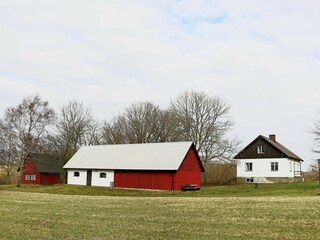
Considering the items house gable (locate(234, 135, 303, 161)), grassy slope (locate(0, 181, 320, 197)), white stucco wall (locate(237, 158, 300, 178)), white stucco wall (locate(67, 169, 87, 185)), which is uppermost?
house gable (locate(234, 135, 303, 161))

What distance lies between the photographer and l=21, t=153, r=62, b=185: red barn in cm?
6494

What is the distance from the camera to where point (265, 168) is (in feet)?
179

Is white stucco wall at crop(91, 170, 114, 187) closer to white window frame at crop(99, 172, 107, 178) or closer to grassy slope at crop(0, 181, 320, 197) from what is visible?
white window frame at crop(99, 172, 107, 178)

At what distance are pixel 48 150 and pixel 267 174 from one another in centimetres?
3654

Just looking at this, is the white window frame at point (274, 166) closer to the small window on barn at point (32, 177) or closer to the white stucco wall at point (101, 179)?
the white stucco wall at point (101, 179)

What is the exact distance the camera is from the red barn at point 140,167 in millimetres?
43094

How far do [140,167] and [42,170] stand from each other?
90.2 ft

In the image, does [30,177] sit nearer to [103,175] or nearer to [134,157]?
[103,175]

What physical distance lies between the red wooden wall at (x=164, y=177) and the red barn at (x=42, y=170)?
2395 centimetres

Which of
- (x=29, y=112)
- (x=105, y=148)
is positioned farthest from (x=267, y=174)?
(x=29, y=112)

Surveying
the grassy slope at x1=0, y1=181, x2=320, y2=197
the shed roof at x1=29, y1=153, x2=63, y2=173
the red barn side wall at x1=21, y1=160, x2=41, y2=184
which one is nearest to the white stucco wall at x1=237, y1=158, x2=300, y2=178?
the grassy slope at x1=0, y1=181, x2=320, y2=197

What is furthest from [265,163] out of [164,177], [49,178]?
[49,178]

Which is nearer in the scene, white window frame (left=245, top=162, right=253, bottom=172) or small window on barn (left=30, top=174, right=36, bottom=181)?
white window frame (left=245, top=162, right=253, bottom=172)

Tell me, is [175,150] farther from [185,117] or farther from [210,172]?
[185,117]
